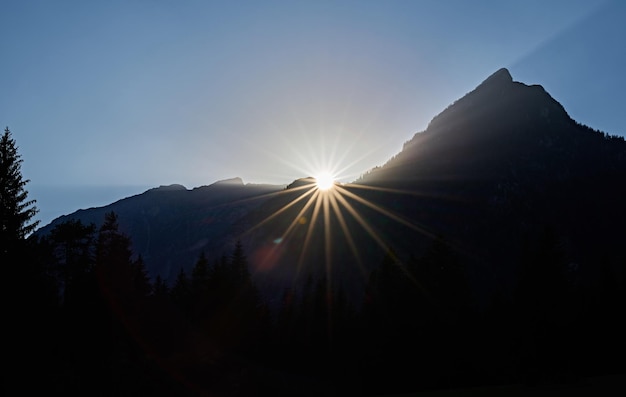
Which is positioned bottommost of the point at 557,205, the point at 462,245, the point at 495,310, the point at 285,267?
the point at 495,310

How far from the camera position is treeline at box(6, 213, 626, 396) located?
80.0 ft

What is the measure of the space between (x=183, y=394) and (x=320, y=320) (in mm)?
25528

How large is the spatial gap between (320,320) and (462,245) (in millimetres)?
133779

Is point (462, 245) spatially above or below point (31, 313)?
above

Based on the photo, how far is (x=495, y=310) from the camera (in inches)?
1620

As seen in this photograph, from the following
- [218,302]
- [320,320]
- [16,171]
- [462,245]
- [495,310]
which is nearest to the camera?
[16,171]

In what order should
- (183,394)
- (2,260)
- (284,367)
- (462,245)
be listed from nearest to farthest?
(2,260), (183,394), (284,367), (462,245)

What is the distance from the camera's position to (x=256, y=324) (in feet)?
164

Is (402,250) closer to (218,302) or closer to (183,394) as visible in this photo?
(218,302)

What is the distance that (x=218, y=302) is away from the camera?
149ft

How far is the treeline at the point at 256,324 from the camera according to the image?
80.0 feet

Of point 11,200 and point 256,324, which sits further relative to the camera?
point 256,324

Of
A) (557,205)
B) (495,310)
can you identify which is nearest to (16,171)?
(495,310)

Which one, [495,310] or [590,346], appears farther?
[495,310]
